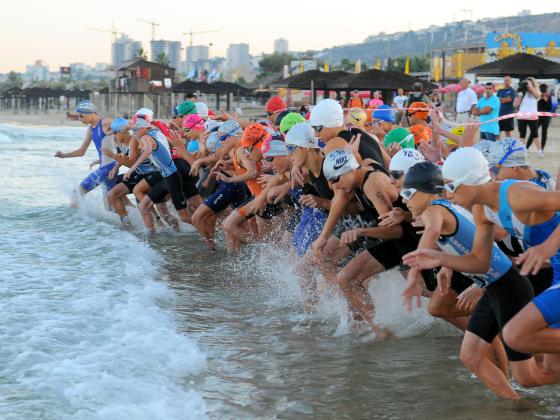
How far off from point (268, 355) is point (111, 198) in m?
7.10

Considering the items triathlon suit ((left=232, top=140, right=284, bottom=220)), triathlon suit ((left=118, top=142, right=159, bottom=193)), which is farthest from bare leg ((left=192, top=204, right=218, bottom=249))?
triathlon suit ((left=118, top=142, right=159, bottom=193))

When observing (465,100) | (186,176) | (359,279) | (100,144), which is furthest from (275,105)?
(359,279)

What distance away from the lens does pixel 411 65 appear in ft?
391

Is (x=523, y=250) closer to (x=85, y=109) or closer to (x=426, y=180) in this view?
(x=426, y=180)

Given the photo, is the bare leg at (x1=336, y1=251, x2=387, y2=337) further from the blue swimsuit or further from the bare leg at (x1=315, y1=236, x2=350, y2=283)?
the blue swimsuit

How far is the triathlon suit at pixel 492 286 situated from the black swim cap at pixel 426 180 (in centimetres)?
9

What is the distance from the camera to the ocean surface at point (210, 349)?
4898 millimetres

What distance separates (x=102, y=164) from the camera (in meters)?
12.8

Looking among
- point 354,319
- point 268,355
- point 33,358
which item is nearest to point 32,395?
point 33,358

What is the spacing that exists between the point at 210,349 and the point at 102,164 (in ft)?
23.9

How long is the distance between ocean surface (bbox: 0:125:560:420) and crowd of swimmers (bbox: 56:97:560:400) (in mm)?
273

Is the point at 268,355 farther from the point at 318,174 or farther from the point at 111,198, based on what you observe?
the point at 111,198

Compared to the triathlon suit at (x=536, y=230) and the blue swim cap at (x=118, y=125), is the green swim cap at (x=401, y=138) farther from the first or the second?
the blue swim cap at (x=118, y=125)

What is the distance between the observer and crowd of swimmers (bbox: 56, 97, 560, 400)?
168 inches
